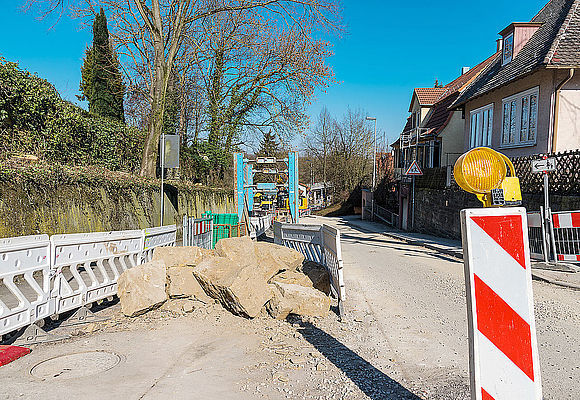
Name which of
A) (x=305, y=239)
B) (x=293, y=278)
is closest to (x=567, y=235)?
(x=305, y=239)

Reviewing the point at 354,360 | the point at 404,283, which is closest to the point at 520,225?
the point at 354,360

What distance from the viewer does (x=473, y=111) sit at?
24094 mm

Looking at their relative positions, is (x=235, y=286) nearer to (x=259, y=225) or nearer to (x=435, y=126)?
(x=259, y=225)

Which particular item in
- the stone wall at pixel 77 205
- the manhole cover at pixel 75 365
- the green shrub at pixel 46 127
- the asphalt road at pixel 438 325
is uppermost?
the green shrub at pixel 46 127

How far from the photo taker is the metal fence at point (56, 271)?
5375 millimetres

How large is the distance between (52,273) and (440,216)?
21.4 meters

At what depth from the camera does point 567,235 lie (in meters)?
11.7

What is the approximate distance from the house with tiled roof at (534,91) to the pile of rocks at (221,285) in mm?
13094

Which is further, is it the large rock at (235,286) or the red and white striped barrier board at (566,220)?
the red and white striped barrier board at (566,220)

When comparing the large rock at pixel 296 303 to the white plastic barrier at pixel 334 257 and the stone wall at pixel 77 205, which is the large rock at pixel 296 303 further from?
the stone wall at pixel 77 205

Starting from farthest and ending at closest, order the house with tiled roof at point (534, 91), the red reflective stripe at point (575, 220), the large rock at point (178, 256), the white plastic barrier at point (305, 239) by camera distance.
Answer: the house with tiled roof at point (534, 91) → the red reflective stripe at point (575, 220) → the white plastic barrier at point (305, 239) → the large rock at point (178, 256)

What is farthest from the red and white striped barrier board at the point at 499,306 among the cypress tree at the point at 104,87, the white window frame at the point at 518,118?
the cypress tree at the point at 104,87

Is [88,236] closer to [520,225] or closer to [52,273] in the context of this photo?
[52,273]

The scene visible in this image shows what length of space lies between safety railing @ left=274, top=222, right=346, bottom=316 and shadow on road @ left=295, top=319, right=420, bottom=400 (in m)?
1.03
